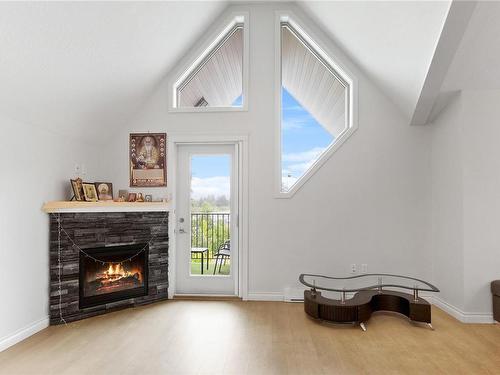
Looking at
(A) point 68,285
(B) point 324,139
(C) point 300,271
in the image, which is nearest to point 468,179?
(B) point 324,139

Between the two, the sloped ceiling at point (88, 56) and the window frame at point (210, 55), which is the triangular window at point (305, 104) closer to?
the window frame at point (210, 55)

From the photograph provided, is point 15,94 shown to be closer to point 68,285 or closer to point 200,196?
point 68,285

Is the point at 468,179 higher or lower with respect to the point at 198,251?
higher

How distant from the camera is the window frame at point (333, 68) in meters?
4.32

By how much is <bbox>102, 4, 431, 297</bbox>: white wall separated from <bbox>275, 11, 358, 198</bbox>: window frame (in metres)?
0.07

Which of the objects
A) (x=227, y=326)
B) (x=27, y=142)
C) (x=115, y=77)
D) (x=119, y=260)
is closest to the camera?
(x=27, y=142)

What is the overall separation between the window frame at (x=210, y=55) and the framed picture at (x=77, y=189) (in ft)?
4.82

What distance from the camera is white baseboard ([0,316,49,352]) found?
2905mm

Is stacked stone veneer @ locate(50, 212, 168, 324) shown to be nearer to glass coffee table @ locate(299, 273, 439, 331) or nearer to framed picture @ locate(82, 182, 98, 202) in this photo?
framed picture @ locate(82, 182, 98, 202)

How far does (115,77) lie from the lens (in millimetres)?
3723

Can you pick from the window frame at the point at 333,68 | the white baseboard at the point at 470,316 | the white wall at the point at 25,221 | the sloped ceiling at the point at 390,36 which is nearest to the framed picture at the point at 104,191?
the white wall at the point at 25,221

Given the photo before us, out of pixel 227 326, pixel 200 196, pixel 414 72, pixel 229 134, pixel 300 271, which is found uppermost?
pixel 414 72

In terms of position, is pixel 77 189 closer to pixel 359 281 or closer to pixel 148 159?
pixel 148 159

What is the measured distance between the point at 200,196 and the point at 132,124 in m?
1.32
